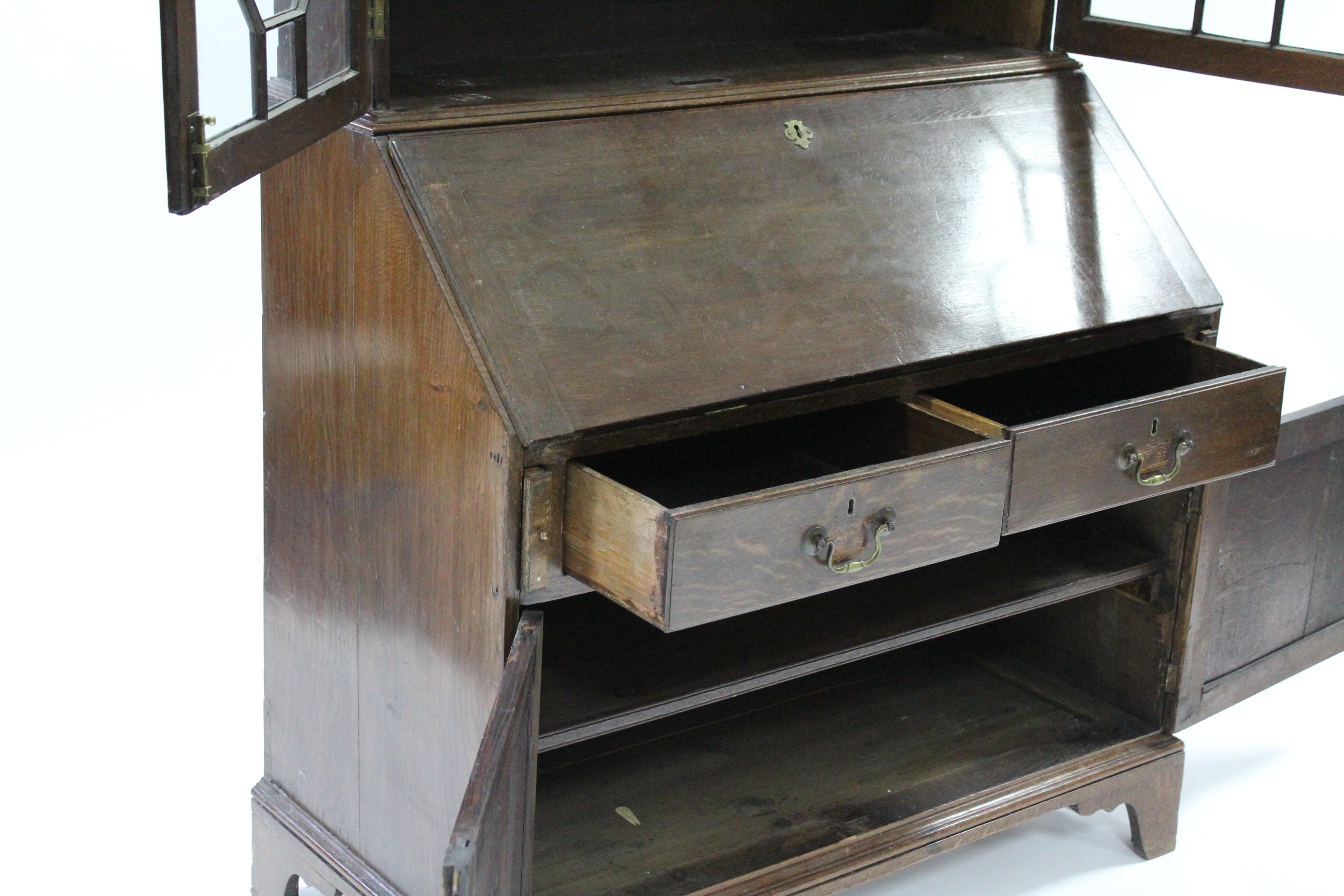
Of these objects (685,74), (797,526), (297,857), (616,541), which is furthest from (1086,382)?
(297,857)

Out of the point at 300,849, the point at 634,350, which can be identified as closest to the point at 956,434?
the point at 634,350

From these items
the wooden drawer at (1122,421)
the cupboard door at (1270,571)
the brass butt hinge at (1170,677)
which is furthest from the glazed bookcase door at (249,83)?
the brass butt hinge at (1170,677)

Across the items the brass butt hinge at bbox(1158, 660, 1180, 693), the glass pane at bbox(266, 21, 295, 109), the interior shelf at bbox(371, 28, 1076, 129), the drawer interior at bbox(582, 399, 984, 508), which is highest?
the glass pane at bbox(266, 21, 295, 109)

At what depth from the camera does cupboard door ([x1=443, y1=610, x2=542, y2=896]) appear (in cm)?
167

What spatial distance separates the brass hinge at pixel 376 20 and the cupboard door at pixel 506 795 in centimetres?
70

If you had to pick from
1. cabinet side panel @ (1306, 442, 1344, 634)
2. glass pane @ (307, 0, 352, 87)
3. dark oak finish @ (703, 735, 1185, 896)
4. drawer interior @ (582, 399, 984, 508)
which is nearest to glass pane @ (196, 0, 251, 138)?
glass pane @ (307, 0, 352, 87)

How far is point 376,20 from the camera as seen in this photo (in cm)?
213

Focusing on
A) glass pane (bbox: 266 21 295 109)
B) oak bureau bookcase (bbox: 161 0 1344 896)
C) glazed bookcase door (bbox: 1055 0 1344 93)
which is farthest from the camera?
glazed bookcase door (bbox: 1055 0 1344 93)

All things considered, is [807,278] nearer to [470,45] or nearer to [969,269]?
[969,269]

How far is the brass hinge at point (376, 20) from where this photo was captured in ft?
6.95

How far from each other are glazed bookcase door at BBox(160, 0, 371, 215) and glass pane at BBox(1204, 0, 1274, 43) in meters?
1.32

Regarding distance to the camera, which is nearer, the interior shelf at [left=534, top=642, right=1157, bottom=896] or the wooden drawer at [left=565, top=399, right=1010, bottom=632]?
the wooden drawer at [left=565, top=399, right=1010, bottom=632]

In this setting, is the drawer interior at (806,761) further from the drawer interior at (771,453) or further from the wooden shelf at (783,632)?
the drawer interior at (771,453)

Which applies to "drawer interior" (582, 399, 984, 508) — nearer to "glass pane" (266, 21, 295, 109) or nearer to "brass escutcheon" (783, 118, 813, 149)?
"brass escutcheon" (783, 118, 813, 149)
